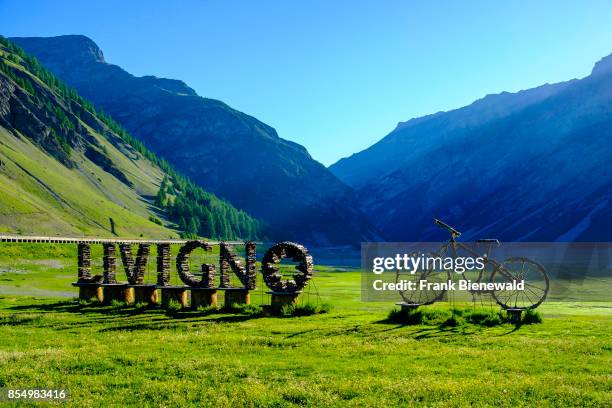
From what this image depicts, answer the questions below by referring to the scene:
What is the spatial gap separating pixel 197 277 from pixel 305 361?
2127 centimetres

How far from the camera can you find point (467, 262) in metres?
32.0

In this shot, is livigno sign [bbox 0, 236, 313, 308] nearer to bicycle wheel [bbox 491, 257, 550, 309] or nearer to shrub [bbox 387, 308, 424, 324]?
shrub [bbox 387, 308, 424, 324]

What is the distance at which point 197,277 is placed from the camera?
135 ft

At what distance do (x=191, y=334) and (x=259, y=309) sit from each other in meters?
8.65

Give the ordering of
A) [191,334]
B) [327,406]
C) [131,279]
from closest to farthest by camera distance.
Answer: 1. [327,406]
2. [191,334]
3. [131,279]

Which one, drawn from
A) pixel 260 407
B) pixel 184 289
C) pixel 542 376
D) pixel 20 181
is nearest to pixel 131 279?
pixel 184 289

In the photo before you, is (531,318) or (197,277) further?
(197,277)

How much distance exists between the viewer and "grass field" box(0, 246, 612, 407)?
16.9m

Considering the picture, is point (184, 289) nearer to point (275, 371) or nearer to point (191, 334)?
point (191, 334)

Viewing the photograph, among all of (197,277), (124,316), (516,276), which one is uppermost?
(516,276)

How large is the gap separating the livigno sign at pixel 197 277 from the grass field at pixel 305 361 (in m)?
3.36

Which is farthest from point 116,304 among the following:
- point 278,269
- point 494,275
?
point 494,275

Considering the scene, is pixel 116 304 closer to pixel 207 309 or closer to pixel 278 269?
pixel 207 309

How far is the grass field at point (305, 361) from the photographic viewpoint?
55.6 ft
